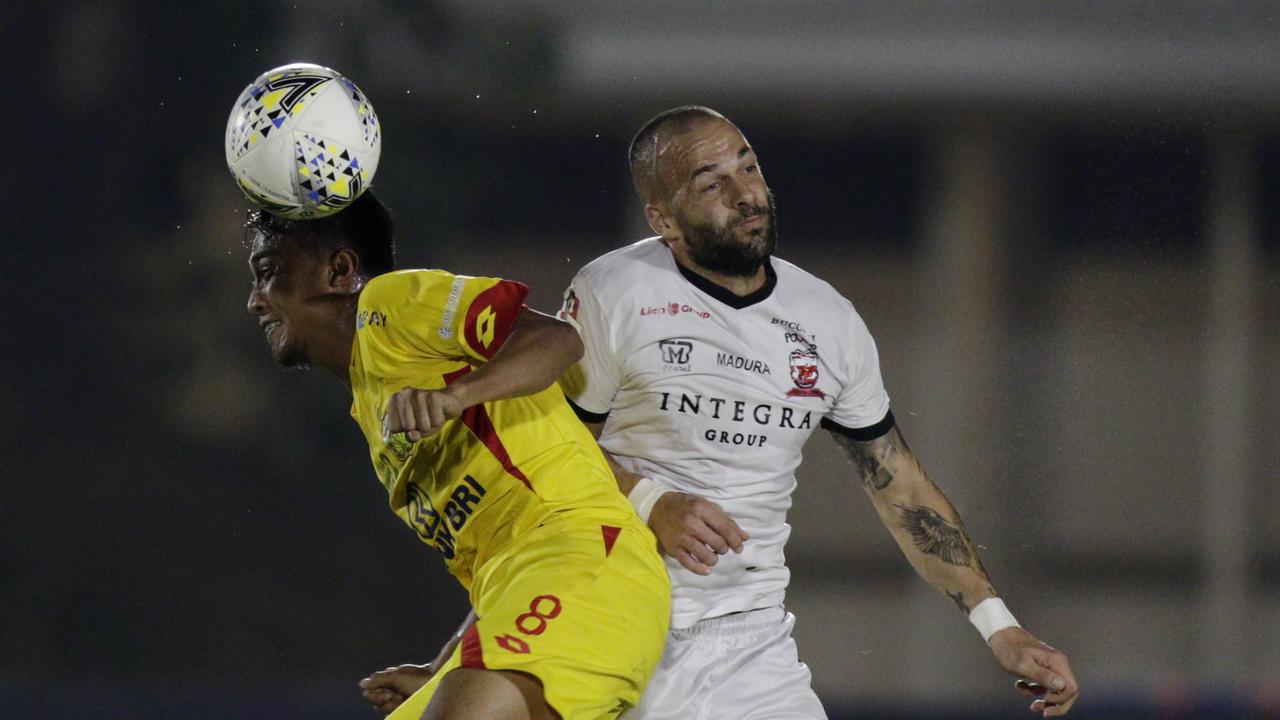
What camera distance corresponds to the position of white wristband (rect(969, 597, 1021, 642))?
2.58 meters

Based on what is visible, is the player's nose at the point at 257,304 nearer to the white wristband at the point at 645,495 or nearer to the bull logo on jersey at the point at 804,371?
the white wristband at the point at 645,495

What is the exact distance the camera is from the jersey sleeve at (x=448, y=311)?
2096mm

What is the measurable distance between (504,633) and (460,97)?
405 cm

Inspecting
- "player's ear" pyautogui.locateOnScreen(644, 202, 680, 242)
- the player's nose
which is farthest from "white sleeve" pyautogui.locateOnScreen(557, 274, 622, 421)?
the player's nose

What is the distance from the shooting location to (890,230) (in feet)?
19.7

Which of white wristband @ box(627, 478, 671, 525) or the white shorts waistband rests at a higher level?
white wristband @ box(627, 478, 671, 525)

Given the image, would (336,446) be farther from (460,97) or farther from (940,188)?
(940,188)

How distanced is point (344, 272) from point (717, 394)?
64 centimetres

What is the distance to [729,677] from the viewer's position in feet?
8.11

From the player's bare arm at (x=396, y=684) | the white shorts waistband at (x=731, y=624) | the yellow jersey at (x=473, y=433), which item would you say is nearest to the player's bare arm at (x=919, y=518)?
the white shorts waistband at (x=731, y=624)

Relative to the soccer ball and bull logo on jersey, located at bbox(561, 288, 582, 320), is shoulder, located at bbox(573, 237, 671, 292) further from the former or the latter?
the soccer ball

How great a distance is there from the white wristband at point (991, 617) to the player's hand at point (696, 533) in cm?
55

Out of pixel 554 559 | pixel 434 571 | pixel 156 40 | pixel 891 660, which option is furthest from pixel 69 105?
pixel 554 559

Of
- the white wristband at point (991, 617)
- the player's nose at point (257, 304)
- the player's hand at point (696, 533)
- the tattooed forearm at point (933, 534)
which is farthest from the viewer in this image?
the tattooed forearm at point (933, 534)
